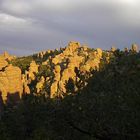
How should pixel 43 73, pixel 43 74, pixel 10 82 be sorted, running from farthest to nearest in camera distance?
pixel 43 73 < pixel 43 74 < pixel 10 82

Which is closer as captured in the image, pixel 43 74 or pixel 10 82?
pixel 10 82

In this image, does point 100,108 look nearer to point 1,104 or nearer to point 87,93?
point 87,93

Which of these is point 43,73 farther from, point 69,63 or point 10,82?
point 10,82

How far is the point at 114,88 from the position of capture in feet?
51.9

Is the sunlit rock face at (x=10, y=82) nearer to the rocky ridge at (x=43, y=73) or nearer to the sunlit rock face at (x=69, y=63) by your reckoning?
the rocky ridge at (x=43, y=73)

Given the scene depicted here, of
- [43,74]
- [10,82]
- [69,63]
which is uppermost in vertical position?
[69,63]

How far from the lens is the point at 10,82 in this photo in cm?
14675

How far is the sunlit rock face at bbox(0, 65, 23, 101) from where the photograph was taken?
471 ft

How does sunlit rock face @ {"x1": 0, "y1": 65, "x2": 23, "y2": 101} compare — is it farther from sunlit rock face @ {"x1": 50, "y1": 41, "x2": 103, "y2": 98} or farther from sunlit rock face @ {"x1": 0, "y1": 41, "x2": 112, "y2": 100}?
sunlit rock face @ {"x1": 50, "y1": 41, "x2": 103, "y2": 98}

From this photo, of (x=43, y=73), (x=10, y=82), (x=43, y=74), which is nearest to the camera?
(x=10, y=82)

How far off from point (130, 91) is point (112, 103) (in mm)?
1233

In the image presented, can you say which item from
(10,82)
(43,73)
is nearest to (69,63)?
(43,73)

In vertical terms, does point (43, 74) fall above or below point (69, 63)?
below

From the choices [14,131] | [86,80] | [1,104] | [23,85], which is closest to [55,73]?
[23,85]
